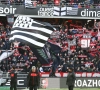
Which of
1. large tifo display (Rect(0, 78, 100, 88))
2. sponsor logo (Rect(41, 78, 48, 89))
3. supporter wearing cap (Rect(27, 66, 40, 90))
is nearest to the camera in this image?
supporter wearing cap (Rect(27, 66, 40, 90))

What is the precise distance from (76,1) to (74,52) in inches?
228

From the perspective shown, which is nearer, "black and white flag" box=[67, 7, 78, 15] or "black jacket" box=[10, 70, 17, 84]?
"black jacket" box=[10, 70, 17, 84]

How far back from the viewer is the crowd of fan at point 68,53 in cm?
2939

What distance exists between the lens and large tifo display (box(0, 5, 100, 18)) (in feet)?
112

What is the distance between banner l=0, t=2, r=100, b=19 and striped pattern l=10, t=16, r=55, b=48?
1102 cm

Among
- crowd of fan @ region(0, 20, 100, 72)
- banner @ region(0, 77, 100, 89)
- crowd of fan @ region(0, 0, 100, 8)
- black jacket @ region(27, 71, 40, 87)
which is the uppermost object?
crowd of fan @ region(0, 0, 100, 8)

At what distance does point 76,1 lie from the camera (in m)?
35.6

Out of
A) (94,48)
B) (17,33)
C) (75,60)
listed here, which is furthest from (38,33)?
(94,48)

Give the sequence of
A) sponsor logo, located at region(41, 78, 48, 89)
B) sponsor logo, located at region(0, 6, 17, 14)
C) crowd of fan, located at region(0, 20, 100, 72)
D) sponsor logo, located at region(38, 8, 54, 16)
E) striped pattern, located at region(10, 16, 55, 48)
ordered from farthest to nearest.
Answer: sponsor logo, located at region(38, 8, 54, 16) < sponsor logo, located at region(0, 6, 17, 14) < crowd of fan, located at region(0, 20, 100, 72) < sponsor logo, located at region(41, 78, 48, 89) < striped pattern, located at region(10, 16, 55, 48)

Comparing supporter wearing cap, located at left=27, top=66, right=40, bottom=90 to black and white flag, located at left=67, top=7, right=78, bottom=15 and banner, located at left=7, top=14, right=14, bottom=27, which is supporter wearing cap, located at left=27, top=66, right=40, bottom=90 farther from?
black and white flag, located at left=67, top=7, right=78, bottom=15

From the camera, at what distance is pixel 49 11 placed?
3434 centimetres

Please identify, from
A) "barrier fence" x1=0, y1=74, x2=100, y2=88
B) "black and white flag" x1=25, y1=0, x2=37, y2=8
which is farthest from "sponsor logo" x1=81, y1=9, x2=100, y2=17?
"barrier fence" x1=0, y1=74, x2=100, y2=88

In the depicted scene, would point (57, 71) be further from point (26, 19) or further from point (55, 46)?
point (26, 19)

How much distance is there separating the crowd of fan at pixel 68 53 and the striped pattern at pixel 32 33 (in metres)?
5.14
